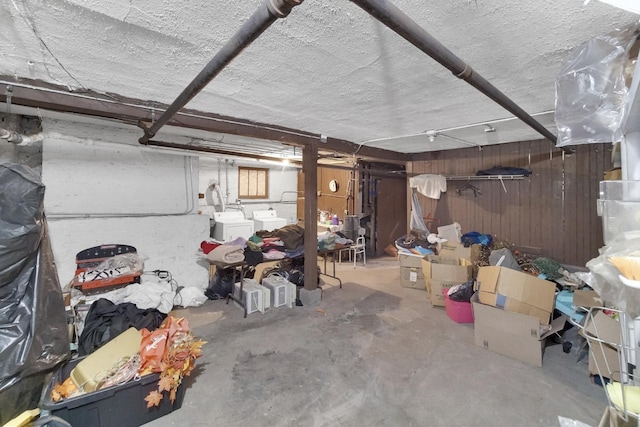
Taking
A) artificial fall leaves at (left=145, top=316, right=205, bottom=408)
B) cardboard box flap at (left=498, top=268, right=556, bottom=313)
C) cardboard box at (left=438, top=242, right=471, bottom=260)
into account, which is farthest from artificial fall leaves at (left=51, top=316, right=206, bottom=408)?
cardboard box at (left=438, top=242, right=471, bottom=260)

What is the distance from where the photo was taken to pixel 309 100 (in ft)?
7.71

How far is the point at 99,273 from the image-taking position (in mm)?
3053

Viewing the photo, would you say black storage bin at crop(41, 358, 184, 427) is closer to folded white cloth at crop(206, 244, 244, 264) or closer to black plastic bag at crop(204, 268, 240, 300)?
folded white cloth at crop(206, 244, 244, 264)

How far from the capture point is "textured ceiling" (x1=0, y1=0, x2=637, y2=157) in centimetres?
120

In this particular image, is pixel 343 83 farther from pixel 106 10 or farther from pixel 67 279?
pixel 67 279

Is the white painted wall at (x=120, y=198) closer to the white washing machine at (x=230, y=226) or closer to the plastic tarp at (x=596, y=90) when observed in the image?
the white washing machine at (x=230, y=226)

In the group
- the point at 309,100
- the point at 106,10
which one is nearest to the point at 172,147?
the point at 309,100

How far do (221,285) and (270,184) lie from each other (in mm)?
3138

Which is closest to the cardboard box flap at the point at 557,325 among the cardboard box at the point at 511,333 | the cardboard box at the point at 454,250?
the cardboard box at the point at 511,333

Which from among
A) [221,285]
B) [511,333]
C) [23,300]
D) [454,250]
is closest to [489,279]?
[511,333]

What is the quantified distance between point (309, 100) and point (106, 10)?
56.0 inches

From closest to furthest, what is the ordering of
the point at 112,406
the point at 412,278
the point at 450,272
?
→ the point at 112,406
the point at 450,272
the point at 412,278

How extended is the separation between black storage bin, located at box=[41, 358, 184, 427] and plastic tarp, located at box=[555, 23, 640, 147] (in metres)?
2.72

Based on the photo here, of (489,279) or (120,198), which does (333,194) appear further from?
(489,279)
